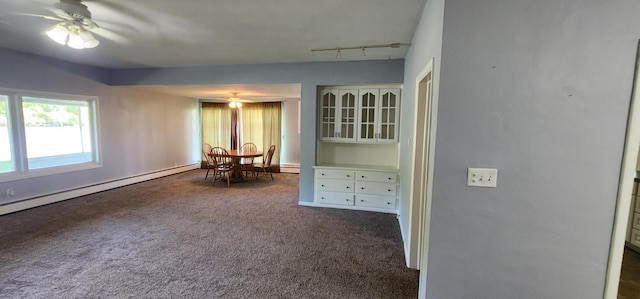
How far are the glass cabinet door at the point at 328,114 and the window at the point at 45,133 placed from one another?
4290mm

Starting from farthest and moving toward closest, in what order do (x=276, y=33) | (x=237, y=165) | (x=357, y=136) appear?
(x=237, y=165), (x=357, y=136), (x=276, y=33)

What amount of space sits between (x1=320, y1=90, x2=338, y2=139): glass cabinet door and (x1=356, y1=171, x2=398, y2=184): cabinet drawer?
0.80 m

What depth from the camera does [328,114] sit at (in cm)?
460

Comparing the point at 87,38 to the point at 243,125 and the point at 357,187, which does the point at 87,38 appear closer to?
the point at 357,187

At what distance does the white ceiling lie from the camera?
2314mm

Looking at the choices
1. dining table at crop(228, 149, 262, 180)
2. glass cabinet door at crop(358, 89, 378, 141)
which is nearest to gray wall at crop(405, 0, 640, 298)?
glass cabinet door at crop(358, 89, 378, 141)

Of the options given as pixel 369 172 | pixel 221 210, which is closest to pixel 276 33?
pixel 369 172

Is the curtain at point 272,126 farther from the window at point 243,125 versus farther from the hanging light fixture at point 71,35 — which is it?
the hanging light fixture at point 71,35

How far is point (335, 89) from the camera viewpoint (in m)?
4.50

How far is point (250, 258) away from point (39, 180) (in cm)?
409

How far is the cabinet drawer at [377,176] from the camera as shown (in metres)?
4.25

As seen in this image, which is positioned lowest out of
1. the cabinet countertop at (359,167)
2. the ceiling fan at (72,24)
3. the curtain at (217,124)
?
the cabinet countertop at (359,167)

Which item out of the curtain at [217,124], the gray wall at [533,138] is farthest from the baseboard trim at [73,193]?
the gray wall at [533,138]

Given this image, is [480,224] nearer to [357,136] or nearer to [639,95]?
[639,95]
